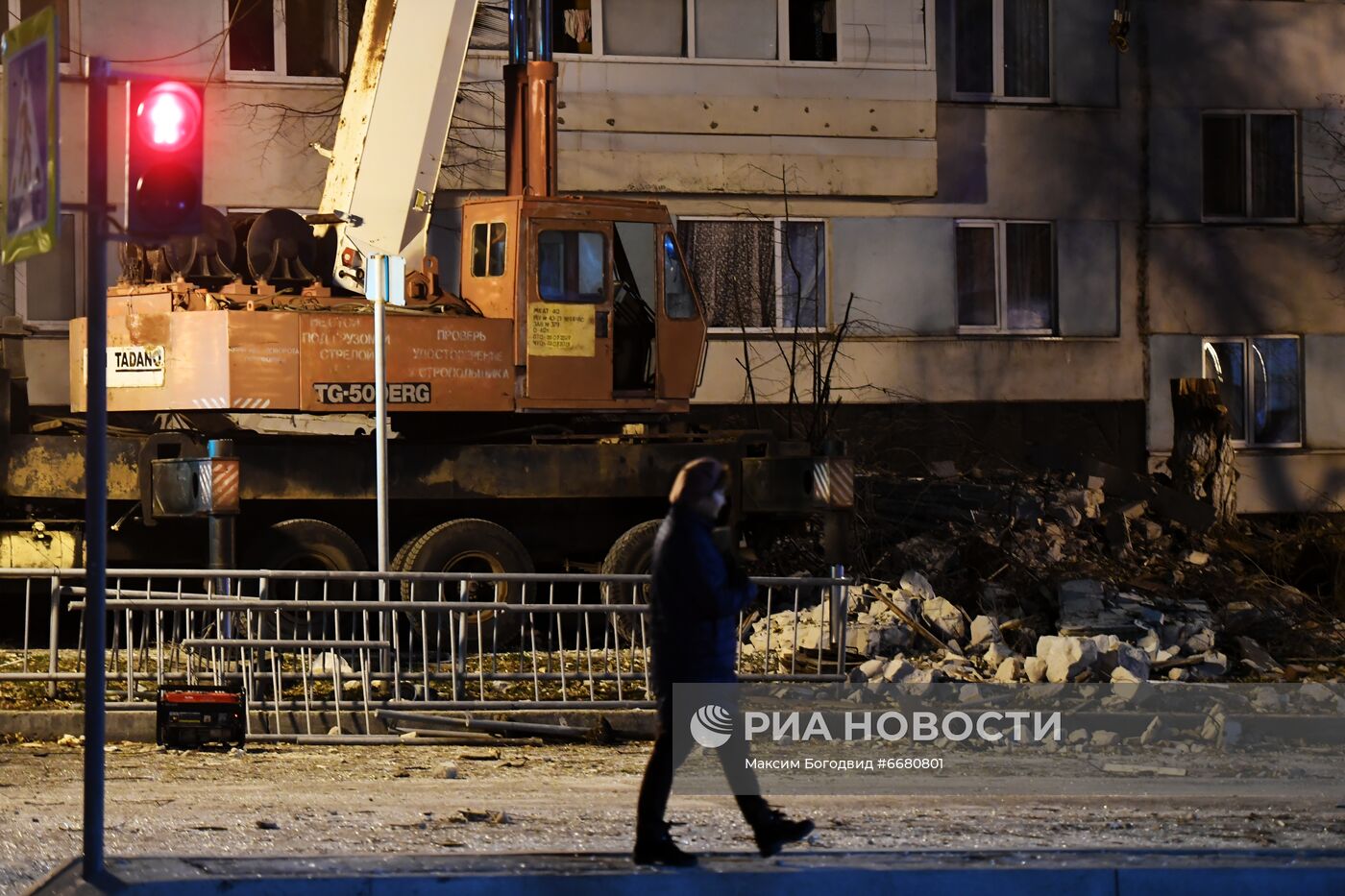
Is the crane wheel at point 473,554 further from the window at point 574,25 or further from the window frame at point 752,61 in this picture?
the window at point 574,25

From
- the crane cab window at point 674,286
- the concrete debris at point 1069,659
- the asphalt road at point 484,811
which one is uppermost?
the crane cab window at point 674,286

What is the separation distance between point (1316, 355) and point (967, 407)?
5.14 m

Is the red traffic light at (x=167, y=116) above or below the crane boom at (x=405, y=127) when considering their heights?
below

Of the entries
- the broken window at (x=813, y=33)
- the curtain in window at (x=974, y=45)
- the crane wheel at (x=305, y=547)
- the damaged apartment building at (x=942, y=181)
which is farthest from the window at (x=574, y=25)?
the crane wheel at (x=305, y=547)

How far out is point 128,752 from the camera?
38.4ft

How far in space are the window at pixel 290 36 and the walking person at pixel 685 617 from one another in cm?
1615

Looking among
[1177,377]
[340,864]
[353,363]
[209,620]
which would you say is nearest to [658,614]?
[340,864]

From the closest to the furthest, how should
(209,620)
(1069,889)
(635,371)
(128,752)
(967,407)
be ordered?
(1069,889)
(128,752)
(209,620)
(635,371)
(967,407)

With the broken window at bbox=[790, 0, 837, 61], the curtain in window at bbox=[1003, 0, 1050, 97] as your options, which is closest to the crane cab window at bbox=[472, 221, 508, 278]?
the broken window at bbox=[790, 0, 837, 61]

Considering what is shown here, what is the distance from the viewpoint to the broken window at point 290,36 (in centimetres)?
2227

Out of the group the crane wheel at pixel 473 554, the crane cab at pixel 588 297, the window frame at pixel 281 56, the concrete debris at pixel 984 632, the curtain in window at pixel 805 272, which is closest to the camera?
the concrete debris at pixel 984 632

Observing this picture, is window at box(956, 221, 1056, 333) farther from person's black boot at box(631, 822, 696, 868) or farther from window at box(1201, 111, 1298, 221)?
person's black boot at box(631, 822, 696, 868)

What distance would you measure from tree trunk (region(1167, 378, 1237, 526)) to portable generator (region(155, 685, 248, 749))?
13.8 m

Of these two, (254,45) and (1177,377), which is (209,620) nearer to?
(254,45)
